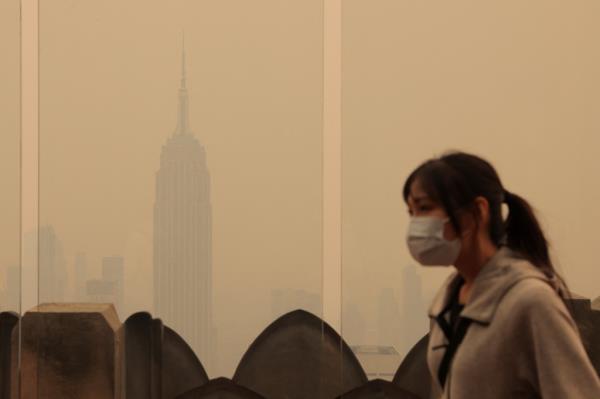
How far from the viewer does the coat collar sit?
1.74 metres

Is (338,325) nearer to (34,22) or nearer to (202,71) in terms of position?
(202,71)

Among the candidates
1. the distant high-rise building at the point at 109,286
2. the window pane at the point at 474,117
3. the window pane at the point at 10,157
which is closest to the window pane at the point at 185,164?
the distant high-rise building at the point at 109,286

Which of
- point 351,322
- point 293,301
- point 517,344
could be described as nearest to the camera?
point 517,344

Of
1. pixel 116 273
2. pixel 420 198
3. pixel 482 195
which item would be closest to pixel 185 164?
pixel 116 273

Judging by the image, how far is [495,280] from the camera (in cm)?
177

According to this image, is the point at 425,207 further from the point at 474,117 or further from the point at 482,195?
the point at 474,117

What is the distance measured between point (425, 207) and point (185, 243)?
7.17 feet

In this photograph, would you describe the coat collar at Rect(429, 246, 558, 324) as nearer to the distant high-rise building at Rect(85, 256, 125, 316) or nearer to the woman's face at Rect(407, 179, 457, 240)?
the woman's face at Rect(407, 179, 457, 240)

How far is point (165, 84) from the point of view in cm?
392

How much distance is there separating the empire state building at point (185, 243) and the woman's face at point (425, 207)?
2.11 m

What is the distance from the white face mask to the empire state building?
2.06 m

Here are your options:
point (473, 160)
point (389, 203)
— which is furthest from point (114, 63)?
point (473, 160)

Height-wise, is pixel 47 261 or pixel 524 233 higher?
pixel 524 233

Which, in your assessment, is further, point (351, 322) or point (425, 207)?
point (351, 322)
